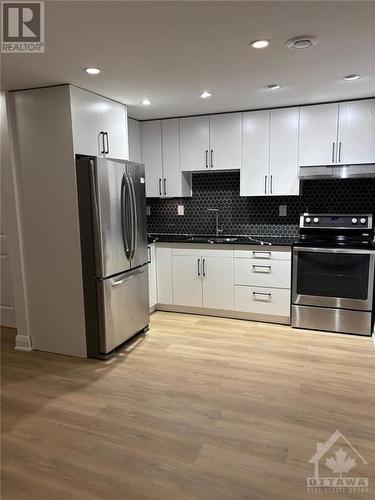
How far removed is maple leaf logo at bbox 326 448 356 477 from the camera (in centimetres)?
190

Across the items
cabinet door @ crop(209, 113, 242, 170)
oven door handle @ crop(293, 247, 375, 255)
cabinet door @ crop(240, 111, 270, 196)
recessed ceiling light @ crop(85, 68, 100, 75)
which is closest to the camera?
recessed ceiling light @ crop(85, 68, 100, 75)

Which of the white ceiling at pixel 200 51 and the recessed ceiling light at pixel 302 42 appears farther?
the recessed ceiling light at pixel 302 42

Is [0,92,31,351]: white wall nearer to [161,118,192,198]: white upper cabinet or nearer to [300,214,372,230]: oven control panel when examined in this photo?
[161,118,192,198]: white upper cabinet

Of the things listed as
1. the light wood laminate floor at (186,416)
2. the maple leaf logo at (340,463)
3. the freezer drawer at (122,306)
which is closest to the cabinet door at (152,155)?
the freezer drawer at (122,306)

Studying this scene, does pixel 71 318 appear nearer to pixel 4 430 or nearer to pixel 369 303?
pixel 4 430

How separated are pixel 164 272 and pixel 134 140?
166 centimetres

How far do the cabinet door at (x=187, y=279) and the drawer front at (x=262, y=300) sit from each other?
1.53ft

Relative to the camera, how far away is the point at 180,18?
1852 millimetres

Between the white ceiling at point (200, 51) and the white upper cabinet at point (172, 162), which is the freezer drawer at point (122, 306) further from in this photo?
the white ceiling at point (200, 51)

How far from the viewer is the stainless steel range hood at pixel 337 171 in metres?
3.63

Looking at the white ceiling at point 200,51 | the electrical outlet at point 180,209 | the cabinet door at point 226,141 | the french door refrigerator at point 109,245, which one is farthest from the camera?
the electrical outlet at point 180,209

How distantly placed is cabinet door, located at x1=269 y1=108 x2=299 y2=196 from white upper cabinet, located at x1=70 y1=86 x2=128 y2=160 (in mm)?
1630

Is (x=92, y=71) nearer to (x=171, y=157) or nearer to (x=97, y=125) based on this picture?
(x=97, y=125)

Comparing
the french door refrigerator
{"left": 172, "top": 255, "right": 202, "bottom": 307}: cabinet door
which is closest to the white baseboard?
the french door refrigerator
